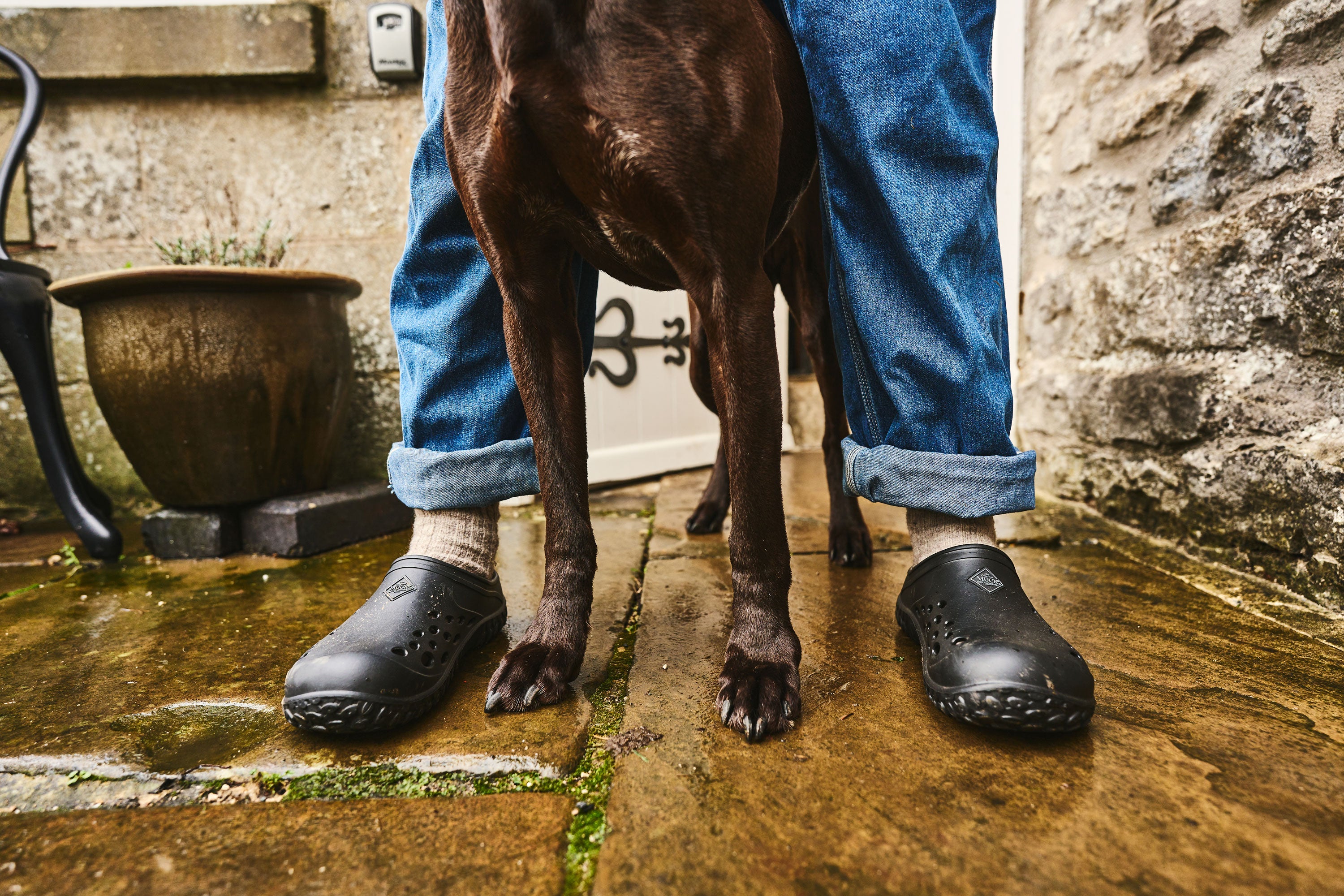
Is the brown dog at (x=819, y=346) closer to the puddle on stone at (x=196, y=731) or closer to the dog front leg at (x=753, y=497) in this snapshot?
the dog front leg at (x=753, y=497)

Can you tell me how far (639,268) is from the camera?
0.94 meters

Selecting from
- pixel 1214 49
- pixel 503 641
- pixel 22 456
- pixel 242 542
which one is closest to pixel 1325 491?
pixel 1214 49

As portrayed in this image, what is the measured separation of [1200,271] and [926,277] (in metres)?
0.80

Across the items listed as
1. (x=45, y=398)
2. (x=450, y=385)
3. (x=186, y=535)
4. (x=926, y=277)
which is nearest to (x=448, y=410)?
(x=450, y=385)

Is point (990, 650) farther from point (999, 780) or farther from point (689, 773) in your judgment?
point (689, 773)

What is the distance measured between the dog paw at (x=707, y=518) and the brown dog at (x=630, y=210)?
32.1 inches

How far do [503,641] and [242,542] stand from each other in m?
1.12

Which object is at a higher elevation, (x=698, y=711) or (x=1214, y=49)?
(x=1214, y=49)

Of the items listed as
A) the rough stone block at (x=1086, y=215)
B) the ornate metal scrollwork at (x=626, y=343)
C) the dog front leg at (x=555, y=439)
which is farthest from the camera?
the ornate metal scrollwork at (x=626, y=343)

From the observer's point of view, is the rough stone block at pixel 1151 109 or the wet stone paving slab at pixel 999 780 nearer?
the wet stone paving slab at pixel 999 780

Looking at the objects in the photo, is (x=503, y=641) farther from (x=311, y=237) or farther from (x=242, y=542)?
(x=311, y=237)

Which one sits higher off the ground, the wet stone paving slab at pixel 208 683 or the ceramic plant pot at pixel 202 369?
the ceramic plant pot at pixel 202 369

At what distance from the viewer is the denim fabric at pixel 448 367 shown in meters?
1.11

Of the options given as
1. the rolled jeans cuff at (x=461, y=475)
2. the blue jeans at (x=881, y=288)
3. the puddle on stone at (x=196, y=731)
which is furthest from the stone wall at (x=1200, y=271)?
the puddle on stone at (x=196, y=731)
